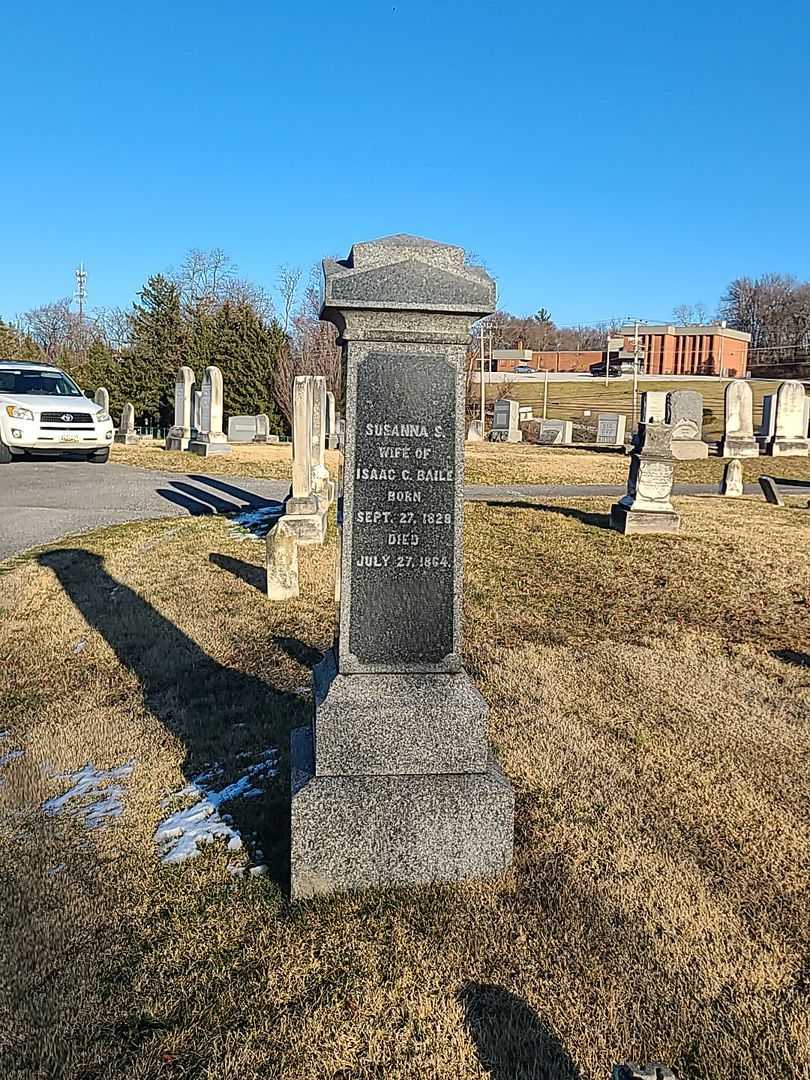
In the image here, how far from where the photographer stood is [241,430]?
28250 millimetres

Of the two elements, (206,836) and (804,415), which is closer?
(206,836)

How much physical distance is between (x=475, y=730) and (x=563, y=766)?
3.39ft

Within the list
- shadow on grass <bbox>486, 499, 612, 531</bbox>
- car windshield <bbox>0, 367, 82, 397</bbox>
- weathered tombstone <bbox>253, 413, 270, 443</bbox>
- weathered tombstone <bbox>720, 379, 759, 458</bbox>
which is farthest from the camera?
weathered tombstone <bbox>253, 413, 270, 443</bbox>

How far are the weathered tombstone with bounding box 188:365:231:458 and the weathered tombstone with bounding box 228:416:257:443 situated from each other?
657 centimetres

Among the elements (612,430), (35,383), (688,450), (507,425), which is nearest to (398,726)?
(35,383)

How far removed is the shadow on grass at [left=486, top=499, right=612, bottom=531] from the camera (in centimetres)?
1145

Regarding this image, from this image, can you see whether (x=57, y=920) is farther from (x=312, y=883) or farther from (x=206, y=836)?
(x=312, y=883)

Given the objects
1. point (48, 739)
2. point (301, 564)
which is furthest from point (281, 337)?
point (48, 739)

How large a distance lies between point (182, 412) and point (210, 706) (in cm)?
1943

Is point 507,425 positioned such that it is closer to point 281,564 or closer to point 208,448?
point 208,448

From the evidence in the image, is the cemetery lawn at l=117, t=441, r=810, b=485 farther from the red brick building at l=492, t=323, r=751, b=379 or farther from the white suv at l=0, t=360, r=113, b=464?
the red brick building at l=492, t=323, r=751, b=379

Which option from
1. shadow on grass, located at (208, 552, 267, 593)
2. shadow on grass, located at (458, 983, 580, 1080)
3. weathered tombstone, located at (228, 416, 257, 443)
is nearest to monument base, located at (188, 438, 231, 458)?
A: weathered tombstone, located at (228, 416, 257, 443)

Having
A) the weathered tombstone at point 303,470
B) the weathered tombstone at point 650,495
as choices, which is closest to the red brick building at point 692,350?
the weathered tombstone at point 650,495

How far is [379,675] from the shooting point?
10.3 feet
